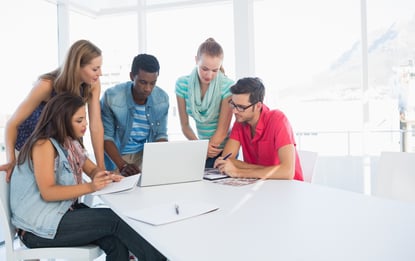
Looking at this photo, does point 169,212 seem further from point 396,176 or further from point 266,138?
point 396,176

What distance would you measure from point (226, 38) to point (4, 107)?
222 cm

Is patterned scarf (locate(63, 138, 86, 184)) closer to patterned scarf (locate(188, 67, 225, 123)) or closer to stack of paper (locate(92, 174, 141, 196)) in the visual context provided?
stack of paper (locate(92, 174, 141, 196))

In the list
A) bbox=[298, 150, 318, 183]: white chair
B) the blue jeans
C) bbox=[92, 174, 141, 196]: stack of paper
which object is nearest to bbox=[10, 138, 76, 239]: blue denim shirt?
the blue jeans

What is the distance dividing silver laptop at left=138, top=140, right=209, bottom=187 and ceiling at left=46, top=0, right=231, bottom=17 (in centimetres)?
274

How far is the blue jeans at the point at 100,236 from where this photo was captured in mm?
1438

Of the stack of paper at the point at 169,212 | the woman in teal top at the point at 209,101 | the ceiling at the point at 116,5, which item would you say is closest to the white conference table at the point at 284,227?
the stack of paper at the point at 169,212

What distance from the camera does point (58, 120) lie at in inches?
60.3

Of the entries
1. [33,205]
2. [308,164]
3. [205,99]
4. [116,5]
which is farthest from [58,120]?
[116,5]

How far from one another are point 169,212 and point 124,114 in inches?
39.5

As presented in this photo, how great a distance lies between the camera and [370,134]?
3.60m

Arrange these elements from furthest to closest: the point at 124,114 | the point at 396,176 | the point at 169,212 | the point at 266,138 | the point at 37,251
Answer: the point at 124,114 → the point at 266,138 → the point at 396,176 → the point at 37,251 → the point at 169,212

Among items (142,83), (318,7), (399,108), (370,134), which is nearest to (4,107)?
(142,83)

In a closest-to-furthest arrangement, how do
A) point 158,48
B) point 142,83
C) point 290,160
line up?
point 290,160 → point 142,83 → point 158,48

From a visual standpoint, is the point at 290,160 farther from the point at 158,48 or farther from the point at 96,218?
the point at 158,48
